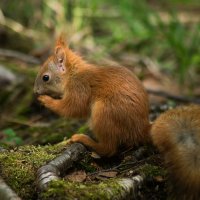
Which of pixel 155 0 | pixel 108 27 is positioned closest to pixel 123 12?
pixel 108 27

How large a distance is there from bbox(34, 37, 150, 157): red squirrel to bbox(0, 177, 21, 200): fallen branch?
2.97 feet

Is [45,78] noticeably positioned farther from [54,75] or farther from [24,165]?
[24,165]

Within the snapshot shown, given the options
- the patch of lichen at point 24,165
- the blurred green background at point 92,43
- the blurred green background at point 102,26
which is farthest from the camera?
the blurred green background at point 102,26

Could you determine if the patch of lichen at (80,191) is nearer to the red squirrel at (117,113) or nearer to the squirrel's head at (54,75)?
the red squirrel at (117,113)

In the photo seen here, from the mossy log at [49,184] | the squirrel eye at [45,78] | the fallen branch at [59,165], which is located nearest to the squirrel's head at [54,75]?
the squirrel eye at [45,78]

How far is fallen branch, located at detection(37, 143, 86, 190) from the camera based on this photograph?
10.3 feet

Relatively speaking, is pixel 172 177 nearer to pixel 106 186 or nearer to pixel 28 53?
pixel 106 186

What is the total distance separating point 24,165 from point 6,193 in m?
0.45

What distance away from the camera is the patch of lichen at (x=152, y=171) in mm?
3458

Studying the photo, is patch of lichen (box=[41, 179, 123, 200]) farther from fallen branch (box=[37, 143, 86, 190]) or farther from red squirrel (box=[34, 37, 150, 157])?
red squirrel (box=[34, 37, 150, 157])

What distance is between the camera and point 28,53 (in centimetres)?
876

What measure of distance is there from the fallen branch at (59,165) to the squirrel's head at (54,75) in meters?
1.10

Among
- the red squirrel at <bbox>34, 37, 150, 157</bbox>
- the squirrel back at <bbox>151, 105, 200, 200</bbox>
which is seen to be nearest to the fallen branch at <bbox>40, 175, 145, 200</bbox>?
the squirrel back at <bbox>151, 105, 200, 200</bbox>

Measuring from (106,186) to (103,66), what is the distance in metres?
1.61
